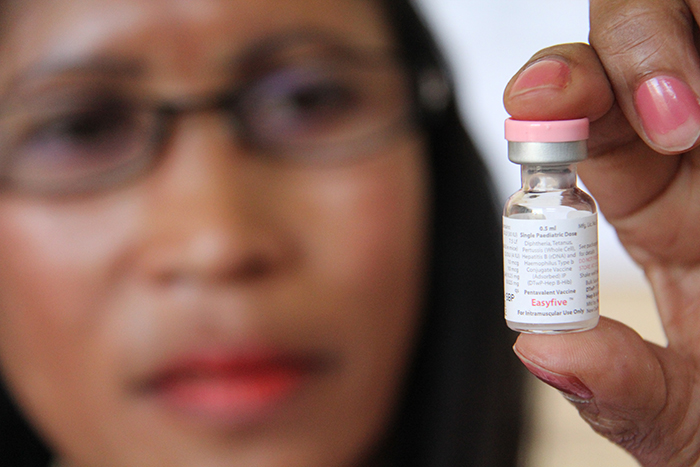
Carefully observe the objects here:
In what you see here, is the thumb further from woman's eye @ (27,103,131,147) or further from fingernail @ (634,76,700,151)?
woman's eye @ (27,103,131,147)

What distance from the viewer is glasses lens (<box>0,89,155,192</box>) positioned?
44.3 inches

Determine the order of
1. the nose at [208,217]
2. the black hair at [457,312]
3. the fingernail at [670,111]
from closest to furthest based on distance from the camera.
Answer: the fingernail at [670,111], the nose at [208,217], the black hair at [457,312]

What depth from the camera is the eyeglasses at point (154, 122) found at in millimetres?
1125

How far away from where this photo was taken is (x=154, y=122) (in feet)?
3.74

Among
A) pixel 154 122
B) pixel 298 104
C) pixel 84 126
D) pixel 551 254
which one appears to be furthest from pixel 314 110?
pixel 551 254

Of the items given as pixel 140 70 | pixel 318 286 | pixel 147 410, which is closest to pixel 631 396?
pixel 318 286

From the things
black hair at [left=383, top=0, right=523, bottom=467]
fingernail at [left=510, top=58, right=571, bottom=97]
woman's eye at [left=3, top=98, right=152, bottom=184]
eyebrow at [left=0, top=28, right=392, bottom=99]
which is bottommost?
black hair at [left=383, top=0, right=523, bottom=467]

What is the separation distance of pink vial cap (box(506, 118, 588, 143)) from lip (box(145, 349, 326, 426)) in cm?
62

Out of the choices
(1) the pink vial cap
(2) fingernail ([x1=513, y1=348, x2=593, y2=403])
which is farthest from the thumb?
(1) the pink vial cap

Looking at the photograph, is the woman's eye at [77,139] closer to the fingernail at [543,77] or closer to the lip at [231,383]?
the lip at [231,383]

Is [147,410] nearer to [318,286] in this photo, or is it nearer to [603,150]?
[318,286]

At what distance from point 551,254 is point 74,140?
894 millimetres

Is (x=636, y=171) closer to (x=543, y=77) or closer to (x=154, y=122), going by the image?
(x=543, y=77)

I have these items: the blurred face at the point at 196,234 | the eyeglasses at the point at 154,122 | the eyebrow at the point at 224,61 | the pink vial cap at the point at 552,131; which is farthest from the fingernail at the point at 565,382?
the eyebrow at the point at 224,61
